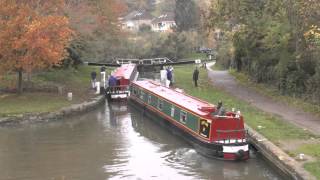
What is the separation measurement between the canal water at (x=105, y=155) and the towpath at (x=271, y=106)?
3680mm

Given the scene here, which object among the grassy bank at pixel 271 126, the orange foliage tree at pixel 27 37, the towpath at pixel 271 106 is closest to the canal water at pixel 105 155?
the grassy bank at pixel 271 126

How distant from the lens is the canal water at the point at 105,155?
56.3ft

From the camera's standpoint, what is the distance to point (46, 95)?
31.4 metres

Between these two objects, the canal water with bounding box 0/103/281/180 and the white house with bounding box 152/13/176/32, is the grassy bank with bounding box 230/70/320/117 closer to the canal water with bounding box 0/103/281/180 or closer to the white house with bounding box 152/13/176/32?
the canal water with bounding box 0/103/281/180

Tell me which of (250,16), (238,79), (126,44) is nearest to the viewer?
(250,16)

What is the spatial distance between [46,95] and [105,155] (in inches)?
503

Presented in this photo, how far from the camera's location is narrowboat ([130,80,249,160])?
18594 mm

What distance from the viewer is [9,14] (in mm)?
28656

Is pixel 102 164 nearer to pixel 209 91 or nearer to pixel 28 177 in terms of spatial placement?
pixel 28 177

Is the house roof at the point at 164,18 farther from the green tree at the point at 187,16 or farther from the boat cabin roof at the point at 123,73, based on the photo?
the boat cabin roof at the point at 123,73

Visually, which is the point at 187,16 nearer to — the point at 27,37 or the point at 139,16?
the point at 139,16

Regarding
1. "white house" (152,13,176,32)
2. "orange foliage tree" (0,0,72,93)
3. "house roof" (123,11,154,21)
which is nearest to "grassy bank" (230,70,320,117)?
"orange foliage tree" (0,0,72,93)

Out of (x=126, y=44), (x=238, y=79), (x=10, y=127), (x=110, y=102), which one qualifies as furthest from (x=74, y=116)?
(x=126, y=44)

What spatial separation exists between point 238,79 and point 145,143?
65.3ft
